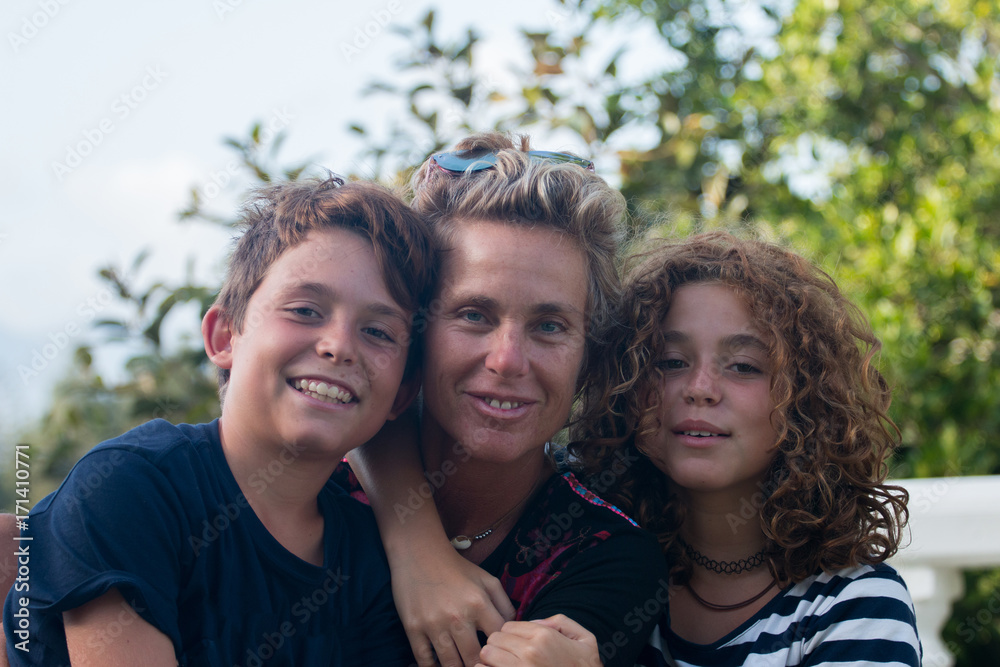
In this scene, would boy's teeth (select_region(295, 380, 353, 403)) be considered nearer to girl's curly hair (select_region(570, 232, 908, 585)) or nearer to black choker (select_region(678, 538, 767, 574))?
girl's curly hair (select_region(570, 232, 908, 585))

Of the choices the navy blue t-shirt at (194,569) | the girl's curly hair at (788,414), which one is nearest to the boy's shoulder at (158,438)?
the navy blue t-shirt at (194,569)

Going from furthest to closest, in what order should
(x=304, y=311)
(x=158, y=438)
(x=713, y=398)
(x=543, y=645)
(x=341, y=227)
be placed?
(x=713, y=398), (x=341, y=227), (x=304, y=311), (x=158, y=438), (x=543, y=645)

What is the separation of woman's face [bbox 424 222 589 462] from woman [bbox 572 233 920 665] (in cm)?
27

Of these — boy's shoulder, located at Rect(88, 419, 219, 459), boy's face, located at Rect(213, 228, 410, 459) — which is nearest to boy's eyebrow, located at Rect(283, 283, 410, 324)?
boy's face, located at Rect(213, 228, 410, 459)

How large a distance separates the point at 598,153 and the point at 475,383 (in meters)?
1.68

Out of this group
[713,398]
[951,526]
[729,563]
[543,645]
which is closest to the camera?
[543,645]

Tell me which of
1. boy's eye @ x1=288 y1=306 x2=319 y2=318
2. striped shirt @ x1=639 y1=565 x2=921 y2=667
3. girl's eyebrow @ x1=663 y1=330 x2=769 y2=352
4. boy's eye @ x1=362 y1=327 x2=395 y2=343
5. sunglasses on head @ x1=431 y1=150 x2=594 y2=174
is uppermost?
sunglasses on head @ x1=431 y1=150 x2=594 y2=174

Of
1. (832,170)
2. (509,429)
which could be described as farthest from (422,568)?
(832,170)

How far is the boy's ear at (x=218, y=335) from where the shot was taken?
6.06 feet

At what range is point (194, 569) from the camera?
1521 mm

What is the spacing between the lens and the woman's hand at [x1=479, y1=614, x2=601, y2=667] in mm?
1485

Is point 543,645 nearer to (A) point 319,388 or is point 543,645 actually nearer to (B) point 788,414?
(A) point 319,388

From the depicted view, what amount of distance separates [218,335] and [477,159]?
30.7 inches

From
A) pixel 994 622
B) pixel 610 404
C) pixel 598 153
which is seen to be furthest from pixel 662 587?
pixel 994 622
